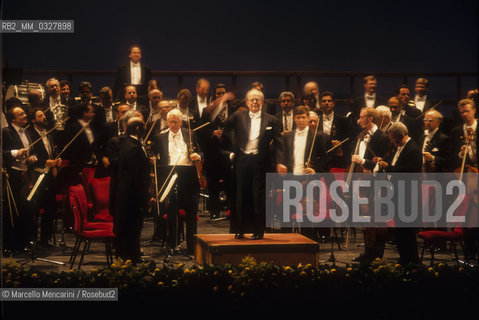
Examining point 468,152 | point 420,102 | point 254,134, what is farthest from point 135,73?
point 468,152

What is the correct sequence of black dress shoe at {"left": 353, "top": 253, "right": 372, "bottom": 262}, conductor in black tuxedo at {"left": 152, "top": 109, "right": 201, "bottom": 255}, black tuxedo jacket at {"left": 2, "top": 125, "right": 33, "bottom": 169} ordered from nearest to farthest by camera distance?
black dress shoe at {"left": 353, "top": 253, "right": 372, "bottom": 262}, black tuxedo jacket at {"left": 2, "top": 125, "right": 33, "bottom": 169}, conductor in black tuxedo at {"left": 152, "top": 109, "right": 201, "bottom": 255}

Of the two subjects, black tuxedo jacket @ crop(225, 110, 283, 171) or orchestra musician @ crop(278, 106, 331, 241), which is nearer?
black tuxedo jacket @ crop(225, 110, 283, 171)

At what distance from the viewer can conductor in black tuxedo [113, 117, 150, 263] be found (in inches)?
196

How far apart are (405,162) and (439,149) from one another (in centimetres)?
141

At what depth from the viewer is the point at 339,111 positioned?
8.88 m

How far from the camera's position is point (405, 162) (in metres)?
5.05

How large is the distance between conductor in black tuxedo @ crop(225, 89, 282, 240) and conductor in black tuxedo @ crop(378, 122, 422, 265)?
989mm

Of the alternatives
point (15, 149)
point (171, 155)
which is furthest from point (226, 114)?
point (15, 149)

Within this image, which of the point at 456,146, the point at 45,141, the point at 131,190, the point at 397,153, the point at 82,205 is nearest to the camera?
the point at 131,190

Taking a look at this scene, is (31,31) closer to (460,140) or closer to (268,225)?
(268,225)

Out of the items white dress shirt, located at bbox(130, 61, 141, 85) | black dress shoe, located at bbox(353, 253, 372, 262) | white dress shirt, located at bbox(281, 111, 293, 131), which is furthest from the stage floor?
white dress shirt, located at bbox(130, 61, 141, 85)

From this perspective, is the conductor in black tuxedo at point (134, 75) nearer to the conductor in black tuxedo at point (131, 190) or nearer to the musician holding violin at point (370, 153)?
the conductor in black tuxedo at point (131, 190)

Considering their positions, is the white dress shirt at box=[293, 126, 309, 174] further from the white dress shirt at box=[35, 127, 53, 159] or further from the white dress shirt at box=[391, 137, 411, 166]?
the white dress shirt at box=[35, 127, 53, 159]

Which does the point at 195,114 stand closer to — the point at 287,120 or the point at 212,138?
the point at 212,138
